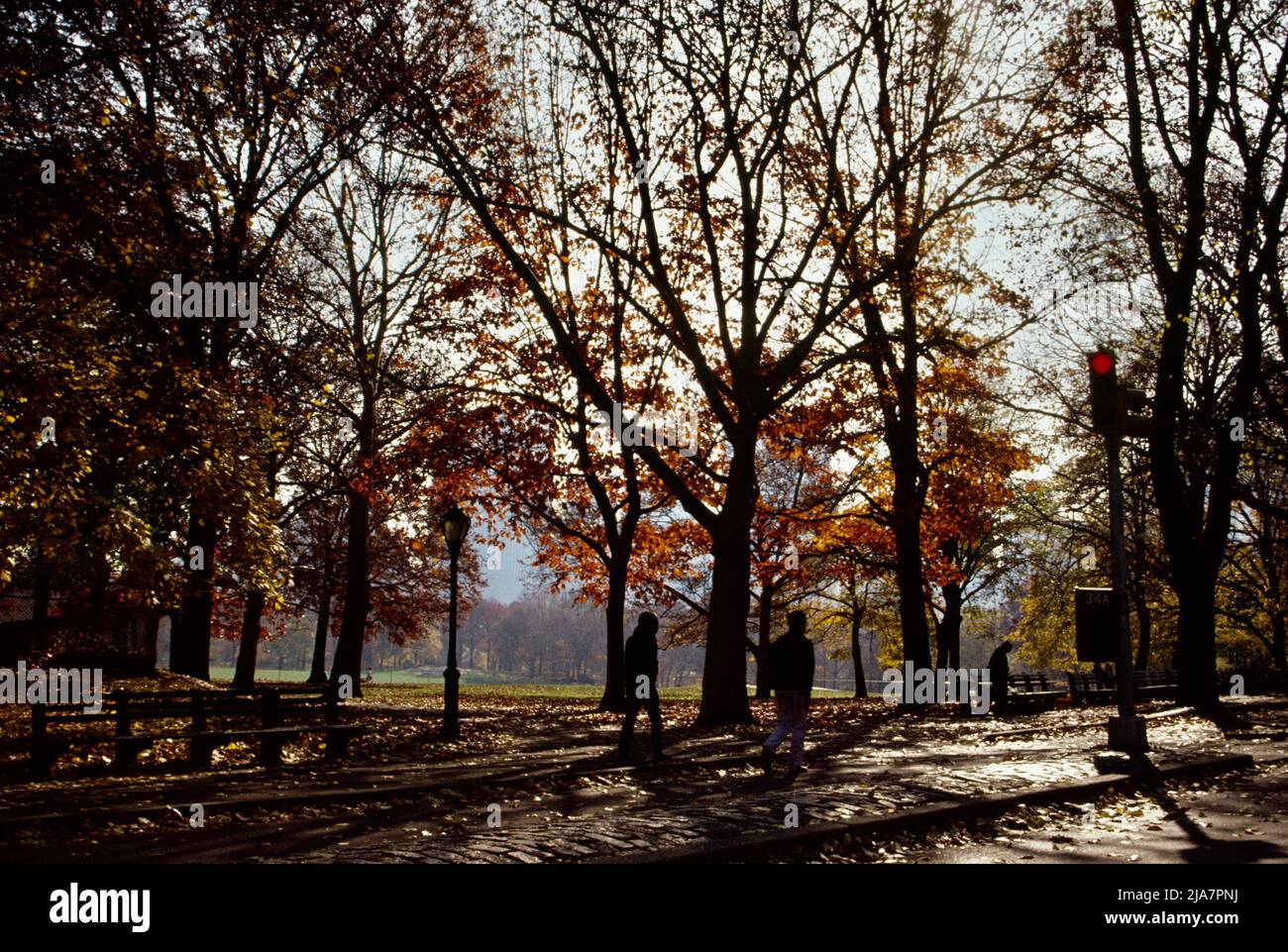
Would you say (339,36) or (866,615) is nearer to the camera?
(339,36)

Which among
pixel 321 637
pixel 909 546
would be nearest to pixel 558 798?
pixel 909 546

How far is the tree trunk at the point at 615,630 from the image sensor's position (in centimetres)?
2650

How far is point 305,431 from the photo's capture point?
31.5 meters

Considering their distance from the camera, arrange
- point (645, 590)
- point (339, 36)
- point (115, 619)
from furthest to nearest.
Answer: point (645, 590) < point (115, 619) < point (339, 36)

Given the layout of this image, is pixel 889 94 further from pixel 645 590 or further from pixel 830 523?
pixel 645 590

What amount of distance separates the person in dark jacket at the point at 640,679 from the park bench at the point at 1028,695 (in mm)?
13215

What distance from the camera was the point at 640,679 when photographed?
12.8 meters

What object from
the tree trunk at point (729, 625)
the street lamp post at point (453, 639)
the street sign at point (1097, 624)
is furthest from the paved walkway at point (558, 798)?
the tree trunk at point (729, 625)

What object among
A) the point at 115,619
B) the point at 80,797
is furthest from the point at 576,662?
the point at 80,797

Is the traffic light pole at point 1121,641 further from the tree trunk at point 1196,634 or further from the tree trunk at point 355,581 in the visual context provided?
the tree trunk at point 355,581

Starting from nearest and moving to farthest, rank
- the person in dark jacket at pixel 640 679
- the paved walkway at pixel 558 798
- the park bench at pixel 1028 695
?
the paved walkway at pixel 558 798 < the person in dark jacket at pixel 640 679 < the park bench at pixel 1028 695

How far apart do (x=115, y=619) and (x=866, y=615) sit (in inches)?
1375

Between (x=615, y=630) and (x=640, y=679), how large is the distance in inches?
563

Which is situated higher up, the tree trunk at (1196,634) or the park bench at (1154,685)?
the tree trunk at (1196,634)
